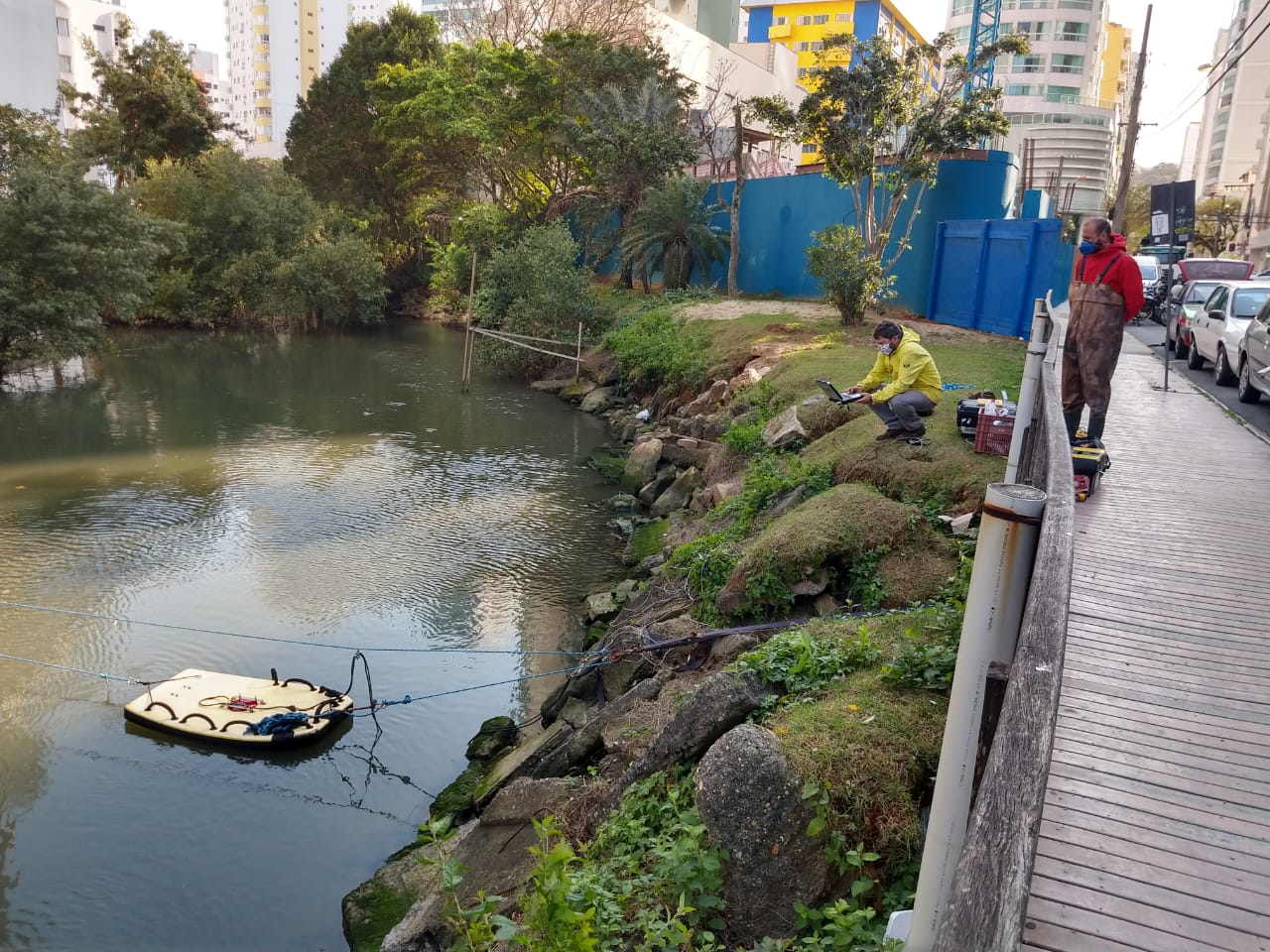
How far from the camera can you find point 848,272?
21.3 m

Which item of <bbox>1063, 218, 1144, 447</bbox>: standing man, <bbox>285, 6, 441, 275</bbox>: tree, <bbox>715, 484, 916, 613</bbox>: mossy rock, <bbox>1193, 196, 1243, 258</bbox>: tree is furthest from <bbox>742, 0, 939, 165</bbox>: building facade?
<bbox>715, 484, 916, 613</bbox>: mossy rock

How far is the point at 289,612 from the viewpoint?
12328 millimetres

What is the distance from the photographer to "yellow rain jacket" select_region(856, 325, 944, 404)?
10.3 metres

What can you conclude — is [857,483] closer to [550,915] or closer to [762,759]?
[762,759]

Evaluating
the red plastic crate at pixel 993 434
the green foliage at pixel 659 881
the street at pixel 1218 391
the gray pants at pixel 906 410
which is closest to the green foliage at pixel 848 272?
the street at pixel 1218 391

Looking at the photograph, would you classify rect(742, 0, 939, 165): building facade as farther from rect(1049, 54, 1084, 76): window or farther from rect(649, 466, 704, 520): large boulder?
rect(649, 466, 704, 520): large boulder

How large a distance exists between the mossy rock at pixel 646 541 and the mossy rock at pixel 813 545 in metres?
4.97

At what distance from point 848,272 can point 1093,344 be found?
1328cm

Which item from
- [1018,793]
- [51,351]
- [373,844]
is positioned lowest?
[373,844]

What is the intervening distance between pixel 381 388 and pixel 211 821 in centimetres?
2076

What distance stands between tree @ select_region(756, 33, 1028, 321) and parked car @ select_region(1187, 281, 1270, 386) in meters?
6.54

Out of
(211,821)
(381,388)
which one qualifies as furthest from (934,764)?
(381,388)

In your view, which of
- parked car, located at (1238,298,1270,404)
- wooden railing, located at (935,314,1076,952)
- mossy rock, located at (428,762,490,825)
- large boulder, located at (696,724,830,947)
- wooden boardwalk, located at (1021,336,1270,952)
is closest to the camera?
wooden railing, located at (935,314,1076,952)

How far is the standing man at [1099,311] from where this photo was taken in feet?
27.6
